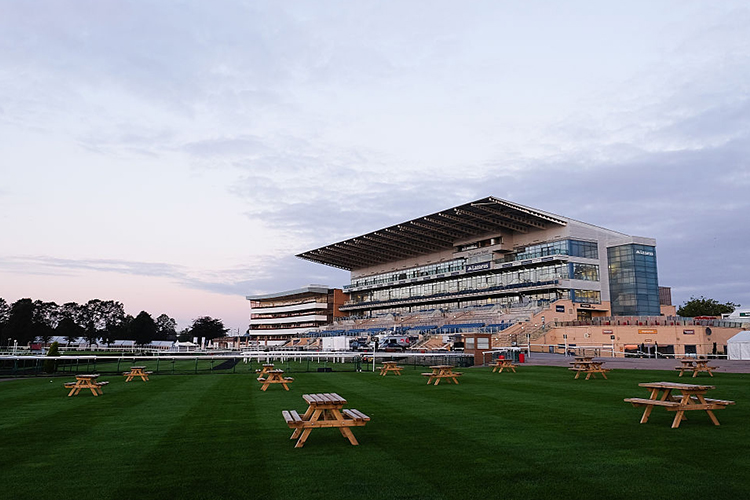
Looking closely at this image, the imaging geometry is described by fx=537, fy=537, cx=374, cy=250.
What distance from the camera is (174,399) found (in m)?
15.4

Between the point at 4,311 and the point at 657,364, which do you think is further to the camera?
the point at 4,311

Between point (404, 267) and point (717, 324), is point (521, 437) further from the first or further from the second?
point (404, 267)

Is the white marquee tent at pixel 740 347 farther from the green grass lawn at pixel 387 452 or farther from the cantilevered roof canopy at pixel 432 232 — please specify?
the cantilevered roof canopy at pixel 432 232

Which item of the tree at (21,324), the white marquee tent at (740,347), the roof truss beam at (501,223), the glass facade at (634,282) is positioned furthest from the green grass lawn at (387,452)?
the tree at (21,324)

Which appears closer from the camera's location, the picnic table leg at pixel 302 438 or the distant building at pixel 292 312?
the picnic table leg at pixel 302 438

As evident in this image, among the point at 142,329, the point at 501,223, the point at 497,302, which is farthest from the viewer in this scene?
the point at 142,329

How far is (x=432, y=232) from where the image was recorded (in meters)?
88.7

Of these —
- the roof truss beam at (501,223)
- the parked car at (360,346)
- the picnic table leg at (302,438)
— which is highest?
the roof truss beam at (501,223)

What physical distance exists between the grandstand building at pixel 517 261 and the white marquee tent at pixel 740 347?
30.8 metres

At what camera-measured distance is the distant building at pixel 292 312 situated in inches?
5039

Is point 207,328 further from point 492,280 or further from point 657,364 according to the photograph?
point 657,364

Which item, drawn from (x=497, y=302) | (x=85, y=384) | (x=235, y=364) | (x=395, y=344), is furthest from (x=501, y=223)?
(x=85, y=384)

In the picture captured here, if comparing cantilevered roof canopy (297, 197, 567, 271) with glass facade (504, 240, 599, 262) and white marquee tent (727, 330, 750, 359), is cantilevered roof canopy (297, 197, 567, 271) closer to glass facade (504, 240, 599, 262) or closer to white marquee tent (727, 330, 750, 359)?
glass facade (504, 240, 599, 262)

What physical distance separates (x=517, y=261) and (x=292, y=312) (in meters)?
75.7
